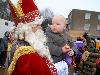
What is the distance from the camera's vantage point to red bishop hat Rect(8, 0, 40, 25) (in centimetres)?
405

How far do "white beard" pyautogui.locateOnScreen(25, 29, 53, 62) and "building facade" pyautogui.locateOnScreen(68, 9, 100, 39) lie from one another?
3883 cm

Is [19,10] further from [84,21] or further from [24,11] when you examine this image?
[84,21]

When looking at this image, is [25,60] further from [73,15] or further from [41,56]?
[73,15]

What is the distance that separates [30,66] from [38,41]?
1.35 ft

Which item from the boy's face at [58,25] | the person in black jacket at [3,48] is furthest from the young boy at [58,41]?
the person in black jacket at [3,48]

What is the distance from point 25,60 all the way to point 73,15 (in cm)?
4118

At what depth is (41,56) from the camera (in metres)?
4.02

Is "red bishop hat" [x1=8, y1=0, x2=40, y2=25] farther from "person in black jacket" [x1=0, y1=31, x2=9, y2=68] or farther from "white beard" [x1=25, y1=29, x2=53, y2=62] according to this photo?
"person in black jacket" [x1=0, y1=31, x2=9, y2=68]

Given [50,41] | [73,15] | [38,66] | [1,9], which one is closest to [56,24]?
[50,41]

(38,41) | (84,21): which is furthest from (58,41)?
(84,21)

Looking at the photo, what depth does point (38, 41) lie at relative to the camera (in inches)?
162

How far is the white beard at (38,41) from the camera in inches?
158

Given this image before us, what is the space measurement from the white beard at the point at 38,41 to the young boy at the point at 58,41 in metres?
0.42

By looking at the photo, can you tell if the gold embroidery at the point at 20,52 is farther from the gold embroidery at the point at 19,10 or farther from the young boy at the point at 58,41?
the young boy at the point at 58,41
